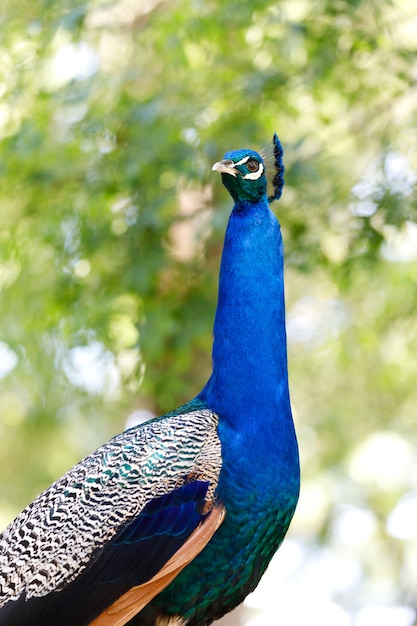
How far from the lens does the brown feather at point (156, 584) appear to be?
251 cm

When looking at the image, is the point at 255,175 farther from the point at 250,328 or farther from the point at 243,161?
the point at 250,328

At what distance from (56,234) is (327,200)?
134 cm

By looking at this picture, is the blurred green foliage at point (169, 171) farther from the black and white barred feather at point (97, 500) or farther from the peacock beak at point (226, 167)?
the black and white barred feather at point (97, 500)

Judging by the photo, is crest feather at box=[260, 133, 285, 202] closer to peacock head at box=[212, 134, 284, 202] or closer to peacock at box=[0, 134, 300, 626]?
peacock head at box=[212, 134, 284, 202]

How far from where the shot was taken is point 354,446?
7.35 m

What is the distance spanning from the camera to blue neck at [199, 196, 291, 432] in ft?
9.02

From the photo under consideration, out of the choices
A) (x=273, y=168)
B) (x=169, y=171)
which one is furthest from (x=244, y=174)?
(x=169, y=171)

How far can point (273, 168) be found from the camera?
119 inches

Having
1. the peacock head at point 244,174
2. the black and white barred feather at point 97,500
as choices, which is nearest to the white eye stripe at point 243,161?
Result: the peacock head at point 244,174

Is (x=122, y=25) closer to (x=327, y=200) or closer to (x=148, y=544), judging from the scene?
(x=327, y=200)

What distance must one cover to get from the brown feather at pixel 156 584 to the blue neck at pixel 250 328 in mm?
316

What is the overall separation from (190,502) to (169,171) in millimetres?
2628

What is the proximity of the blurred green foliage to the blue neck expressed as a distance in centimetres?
163

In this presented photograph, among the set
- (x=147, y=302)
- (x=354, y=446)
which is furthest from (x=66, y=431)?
(x=147, y=302)
